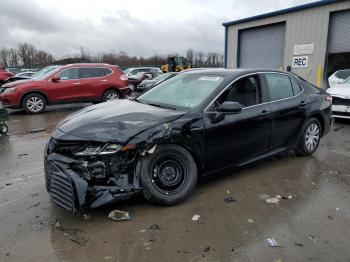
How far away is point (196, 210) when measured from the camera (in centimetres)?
365

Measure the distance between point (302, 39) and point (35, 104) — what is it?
42.7 feet

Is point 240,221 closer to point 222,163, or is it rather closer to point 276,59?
point 222,163

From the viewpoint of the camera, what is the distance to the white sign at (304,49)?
15812mm

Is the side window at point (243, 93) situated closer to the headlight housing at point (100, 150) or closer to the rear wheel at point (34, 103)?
the headlight housing at point (100, 150)

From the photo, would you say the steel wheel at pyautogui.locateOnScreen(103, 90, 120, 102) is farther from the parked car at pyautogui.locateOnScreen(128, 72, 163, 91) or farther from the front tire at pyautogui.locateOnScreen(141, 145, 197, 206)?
the parked car at pyautogui.locateOnScreen(128, 72, 163, 91)

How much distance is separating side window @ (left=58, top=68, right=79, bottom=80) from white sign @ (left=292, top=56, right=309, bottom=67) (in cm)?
1124

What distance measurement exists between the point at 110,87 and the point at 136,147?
9618 millimetres

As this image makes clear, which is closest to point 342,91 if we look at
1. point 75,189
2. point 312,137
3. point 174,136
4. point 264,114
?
point 312,137

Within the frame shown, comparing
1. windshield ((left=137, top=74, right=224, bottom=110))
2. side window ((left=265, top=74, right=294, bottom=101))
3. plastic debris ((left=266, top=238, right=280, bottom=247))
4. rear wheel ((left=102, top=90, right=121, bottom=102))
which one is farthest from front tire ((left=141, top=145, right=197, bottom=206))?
→ rear wheel ((left=102, top=90, right=121, bottom=102))

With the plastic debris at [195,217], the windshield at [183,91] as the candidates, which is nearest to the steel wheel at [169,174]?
the plastic debris at [195,217]

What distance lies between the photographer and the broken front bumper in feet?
10.3

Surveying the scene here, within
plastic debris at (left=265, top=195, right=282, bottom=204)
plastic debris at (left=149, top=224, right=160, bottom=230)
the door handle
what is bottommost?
plastic debris at (left=265, top=195, right=282, bottom=204)

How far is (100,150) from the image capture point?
3.30 meters

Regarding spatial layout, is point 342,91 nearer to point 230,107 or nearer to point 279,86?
point 279,86
